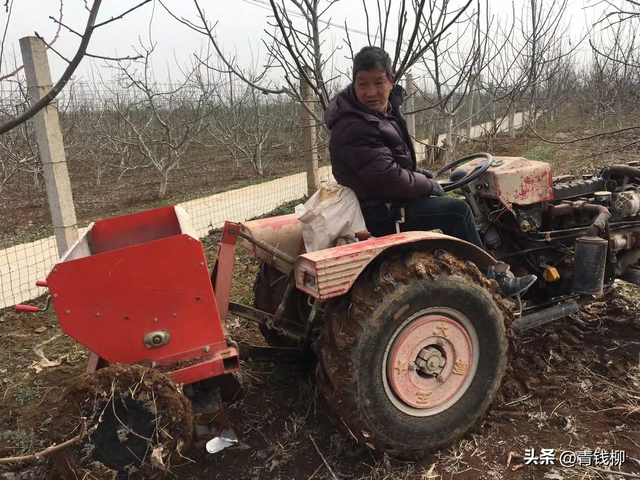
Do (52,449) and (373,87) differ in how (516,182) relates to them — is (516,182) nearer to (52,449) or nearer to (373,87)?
(373,87)

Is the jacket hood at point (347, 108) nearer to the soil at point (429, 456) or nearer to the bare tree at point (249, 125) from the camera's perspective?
the soil at point (429, 456)

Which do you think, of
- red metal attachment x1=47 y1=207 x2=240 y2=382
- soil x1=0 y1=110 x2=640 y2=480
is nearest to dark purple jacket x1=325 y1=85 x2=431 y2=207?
red metal attachment x1=47 y1=207 x2=240 y2=382

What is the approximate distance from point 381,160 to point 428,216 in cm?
45

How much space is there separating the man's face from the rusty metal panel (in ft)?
2.65

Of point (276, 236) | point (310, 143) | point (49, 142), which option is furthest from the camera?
point (310, 143)

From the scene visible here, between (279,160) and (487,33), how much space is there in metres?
12.8

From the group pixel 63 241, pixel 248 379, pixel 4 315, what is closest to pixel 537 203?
pixel 248 379

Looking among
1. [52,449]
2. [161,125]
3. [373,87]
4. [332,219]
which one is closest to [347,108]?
[373,87]

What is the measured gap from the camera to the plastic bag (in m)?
2.68

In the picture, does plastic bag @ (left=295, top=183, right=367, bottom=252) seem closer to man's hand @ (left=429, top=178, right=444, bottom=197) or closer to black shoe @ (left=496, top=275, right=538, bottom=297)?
man's hand @ (left=429, top=178, right=444, bottom=197)

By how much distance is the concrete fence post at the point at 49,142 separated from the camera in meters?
4.48

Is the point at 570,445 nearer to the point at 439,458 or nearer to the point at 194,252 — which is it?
the point at 439,458

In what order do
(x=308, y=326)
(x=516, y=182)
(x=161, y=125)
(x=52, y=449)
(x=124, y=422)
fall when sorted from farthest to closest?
(x=161, y=125) → (x=516, y=182) → (x=308, y=326) → (x=124, y=422) → (x=52, y=449)

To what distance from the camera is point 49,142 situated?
4555mm
